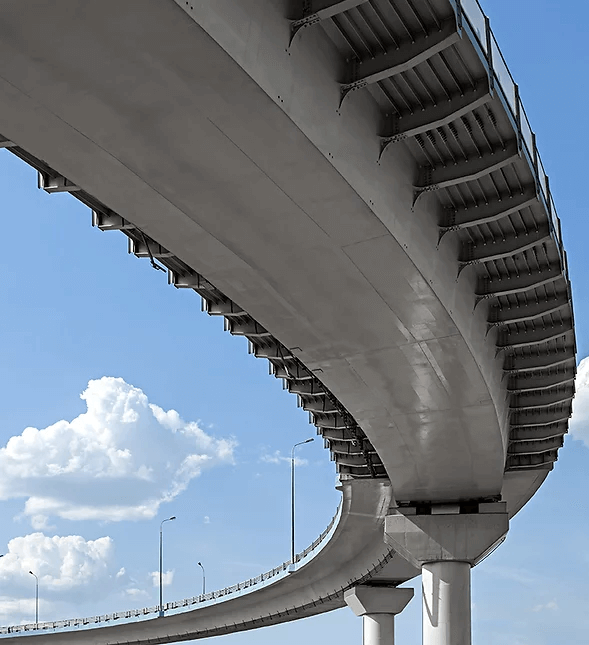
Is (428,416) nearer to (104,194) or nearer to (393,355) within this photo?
(393,355)

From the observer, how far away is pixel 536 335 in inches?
904

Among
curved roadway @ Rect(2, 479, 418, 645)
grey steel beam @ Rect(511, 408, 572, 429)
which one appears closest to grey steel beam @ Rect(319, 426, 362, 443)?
curved roadway @ Rect(2, 479, 418, 645)

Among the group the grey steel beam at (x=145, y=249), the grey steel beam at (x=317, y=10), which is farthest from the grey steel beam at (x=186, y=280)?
the grey steel beam at (x=317, y=10)

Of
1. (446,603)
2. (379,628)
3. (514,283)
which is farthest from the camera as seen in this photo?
(379,628)

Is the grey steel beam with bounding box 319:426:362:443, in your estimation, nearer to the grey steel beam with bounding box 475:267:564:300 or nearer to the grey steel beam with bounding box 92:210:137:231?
the grey steel beam with bounding box 475:267:564:300

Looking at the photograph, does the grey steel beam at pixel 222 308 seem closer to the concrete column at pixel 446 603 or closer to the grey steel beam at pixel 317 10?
the grey steel beam at pixel 317 10

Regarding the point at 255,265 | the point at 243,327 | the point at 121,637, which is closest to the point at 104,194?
the point at 255,265

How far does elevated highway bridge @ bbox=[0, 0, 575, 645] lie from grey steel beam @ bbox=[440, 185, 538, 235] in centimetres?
4

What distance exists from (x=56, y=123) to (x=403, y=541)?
72.1 ft

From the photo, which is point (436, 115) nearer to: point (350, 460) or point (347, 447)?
point (347, 447)

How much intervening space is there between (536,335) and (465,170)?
26.4ft

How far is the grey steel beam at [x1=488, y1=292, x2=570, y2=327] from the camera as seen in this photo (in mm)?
21016

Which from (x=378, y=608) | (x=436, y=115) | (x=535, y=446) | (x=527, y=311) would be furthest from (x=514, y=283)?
(x=378, y=608)

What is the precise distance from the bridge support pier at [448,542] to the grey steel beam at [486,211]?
14941mm
